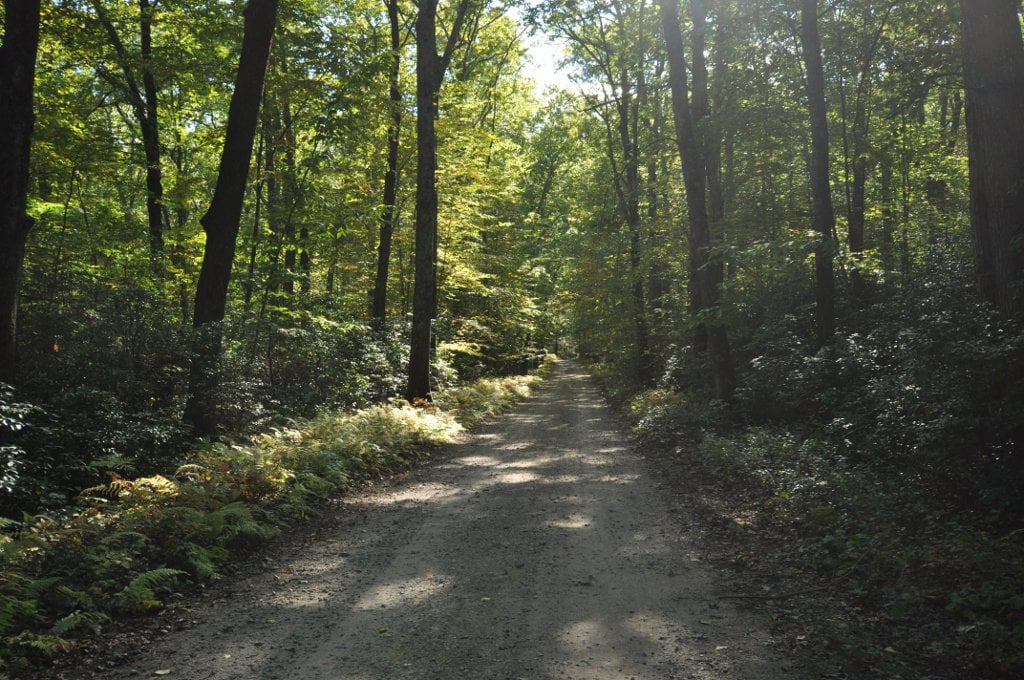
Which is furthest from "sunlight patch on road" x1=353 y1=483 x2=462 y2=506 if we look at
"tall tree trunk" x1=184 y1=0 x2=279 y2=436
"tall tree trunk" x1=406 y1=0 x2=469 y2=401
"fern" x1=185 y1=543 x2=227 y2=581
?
"tall tree trunk" x1=406 y1=0 x2=469 y2=401

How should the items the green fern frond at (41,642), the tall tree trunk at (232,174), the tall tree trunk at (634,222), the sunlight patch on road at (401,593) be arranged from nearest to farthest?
the green fern frond at (41,642)
the sunlight patch on road at (401,593)
the tall tree trunk at (232,174)
the tall tree trunk at (634,222)

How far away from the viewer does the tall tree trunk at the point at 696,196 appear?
13.5m

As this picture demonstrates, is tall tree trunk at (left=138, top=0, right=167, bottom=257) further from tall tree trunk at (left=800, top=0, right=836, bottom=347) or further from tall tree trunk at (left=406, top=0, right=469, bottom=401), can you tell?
tall tree trunk at (left=800, top=0, right=836, bottom=347)

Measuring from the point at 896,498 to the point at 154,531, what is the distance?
730cm

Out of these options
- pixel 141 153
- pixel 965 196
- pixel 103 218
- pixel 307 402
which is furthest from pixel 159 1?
pixel 965 196

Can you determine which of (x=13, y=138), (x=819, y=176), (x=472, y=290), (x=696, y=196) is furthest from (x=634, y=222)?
(x=13, y=138)

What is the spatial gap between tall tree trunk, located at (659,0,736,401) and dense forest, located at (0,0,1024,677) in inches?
3.0

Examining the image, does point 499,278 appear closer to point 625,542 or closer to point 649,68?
point 649,68

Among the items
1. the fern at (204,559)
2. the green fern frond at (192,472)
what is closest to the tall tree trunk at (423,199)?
the green fern frond at (192,472)

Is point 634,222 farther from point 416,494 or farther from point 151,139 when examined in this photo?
point 416,494

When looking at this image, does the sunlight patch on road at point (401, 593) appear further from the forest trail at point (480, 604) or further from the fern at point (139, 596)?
the fern at point (139, 596)

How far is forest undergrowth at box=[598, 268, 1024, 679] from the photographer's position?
433 centimetres

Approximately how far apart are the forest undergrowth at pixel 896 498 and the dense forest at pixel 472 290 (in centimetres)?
4

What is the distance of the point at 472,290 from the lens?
22.8 metres
